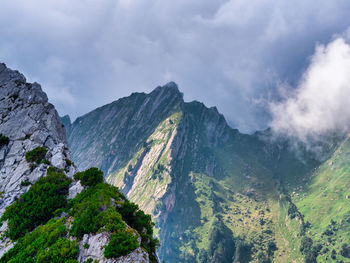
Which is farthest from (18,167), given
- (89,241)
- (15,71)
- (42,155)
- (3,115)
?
(15,71)

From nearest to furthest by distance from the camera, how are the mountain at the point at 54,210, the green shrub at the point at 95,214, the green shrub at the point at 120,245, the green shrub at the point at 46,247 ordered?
the green shrub at the point at 120,245, the green shrub at the point at 46,247, the mountain at the point at 54,210, the green shrub at the point at 95,214

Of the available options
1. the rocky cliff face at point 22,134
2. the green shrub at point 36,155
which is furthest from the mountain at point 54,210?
the rocky cliff face at point 22,134

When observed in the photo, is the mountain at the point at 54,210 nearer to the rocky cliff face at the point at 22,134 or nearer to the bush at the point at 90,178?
the bush at the point at 90,178

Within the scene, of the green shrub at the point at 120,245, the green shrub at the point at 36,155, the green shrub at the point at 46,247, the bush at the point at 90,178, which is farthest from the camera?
the green shrub at the point at 36,155

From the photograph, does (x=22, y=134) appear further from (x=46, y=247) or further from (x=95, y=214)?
(x=95, y=214)

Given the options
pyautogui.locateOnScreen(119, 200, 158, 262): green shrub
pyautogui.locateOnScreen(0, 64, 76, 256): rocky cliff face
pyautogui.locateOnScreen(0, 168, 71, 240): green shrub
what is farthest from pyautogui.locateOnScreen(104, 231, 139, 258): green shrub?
pyautogui.locateOnScreen(0, 64, 76, 256): rocky cliff face

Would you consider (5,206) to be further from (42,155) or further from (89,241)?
(89,241)

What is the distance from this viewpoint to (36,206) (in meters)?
53.9

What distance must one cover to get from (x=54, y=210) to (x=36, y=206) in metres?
4.27

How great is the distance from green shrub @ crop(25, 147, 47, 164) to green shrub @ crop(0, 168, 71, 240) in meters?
15.5

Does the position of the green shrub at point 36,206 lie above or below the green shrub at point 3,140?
below

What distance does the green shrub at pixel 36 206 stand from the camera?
5112 cm

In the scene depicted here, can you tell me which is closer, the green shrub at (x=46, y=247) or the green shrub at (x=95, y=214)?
the green shrub at (x=46, y=247)

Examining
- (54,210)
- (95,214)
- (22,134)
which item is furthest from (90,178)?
(22,134)
